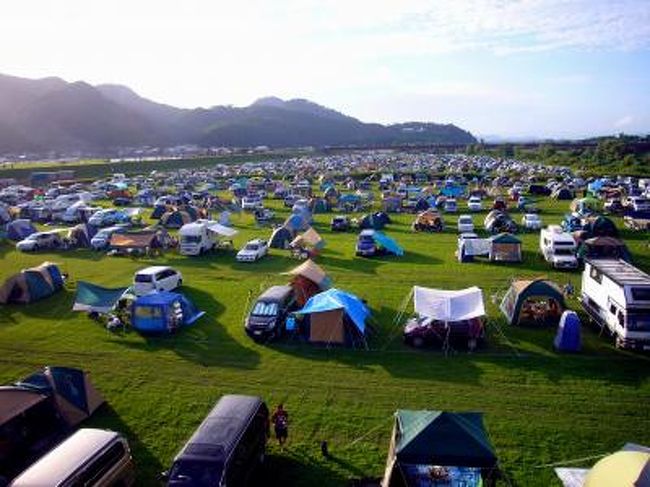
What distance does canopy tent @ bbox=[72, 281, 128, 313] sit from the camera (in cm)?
2311

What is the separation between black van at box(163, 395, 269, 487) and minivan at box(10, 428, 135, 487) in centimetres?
104

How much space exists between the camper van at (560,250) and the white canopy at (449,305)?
37.2ft

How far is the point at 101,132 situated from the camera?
7667 inches

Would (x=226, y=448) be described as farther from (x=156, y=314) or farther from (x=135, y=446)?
(x=156, y=314)

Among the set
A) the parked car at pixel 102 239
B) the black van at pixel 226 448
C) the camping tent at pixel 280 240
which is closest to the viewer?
the black van at pixel 226 448

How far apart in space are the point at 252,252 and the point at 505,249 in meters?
14.8

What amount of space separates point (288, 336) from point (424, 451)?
10519mm

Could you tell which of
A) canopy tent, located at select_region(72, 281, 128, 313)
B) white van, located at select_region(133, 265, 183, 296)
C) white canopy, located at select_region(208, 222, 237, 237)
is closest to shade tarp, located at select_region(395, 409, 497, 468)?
canopy tent, located at select_region(72, 281, 128, 313)

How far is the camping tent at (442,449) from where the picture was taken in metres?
11.0

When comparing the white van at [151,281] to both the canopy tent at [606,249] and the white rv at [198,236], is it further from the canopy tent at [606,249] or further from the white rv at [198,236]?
the canopy tent at [606,249]

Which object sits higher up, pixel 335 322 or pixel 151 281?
pixel 335 322

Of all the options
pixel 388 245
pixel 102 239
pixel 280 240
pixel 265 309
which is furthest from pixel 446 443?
pixel 102 239

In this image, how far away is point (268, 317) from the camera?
20750 millimetres

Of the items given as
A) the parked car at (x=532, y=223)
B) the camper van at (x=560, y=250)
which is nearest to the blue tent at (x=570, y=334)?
the camper van at (x=560, y=250)
